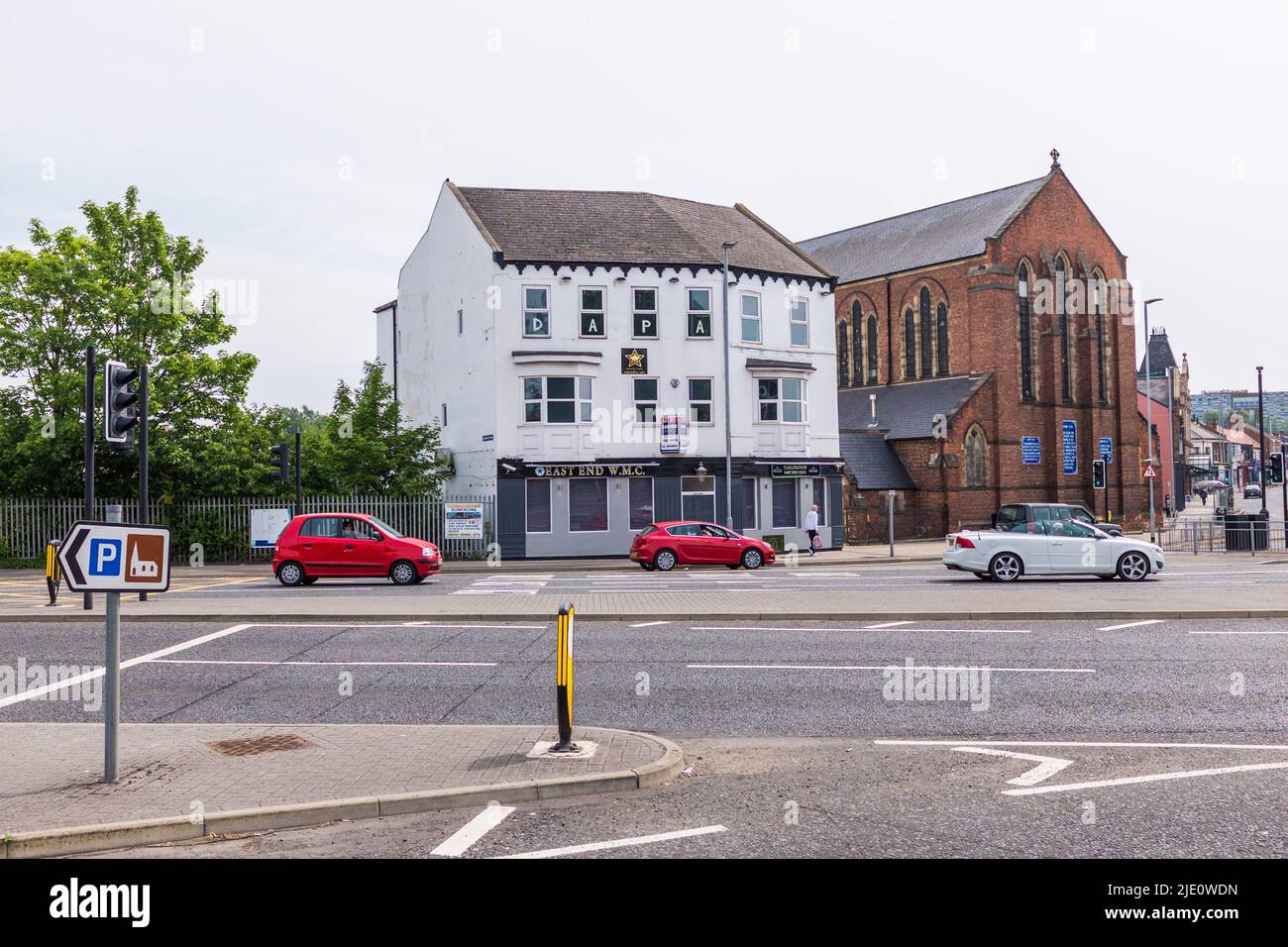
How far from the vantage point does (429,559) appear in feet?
84.0

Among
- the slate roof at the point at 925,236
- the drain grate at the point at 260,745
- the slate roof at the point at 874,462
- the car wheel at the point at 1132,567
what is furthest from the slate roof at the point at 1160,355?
the drain grate at the point at 260,745

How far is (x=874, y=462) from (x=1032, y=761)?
43.8 m

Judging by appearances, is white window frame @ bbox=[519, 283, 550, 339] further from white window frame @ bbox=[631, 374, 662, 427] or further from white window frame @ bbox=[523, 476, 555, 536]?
white window frame @ bbox=[523, 476, 555, 536]

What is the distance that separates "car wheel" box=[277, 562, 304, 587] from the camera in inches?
992

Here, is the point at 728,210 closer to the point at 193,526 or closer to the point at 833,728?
the point at 193,526

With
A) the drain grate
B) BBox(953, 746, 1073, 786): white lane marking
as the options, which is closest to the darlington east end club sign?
the drain grate

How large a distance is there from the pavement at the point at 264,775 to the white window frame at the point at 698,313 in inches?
1226

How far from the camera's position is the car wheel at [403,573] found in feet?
83.8

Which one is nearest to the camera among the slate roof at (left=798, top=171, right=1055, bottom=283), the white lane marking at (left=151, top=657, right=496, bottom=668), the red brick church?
the white lane marking at (left=151, top=657, right=496, bottom=668)

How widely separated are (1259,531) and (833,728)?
3117cm

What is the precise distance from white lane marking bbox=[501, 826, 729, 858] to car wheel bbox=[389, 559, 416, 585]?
20066mm

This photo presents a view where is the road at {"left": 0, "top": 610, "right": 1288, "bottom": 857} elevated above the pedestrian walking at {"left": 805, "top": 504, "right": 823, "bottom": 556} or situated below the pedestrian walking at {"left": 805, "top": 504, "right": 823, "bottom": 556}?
below

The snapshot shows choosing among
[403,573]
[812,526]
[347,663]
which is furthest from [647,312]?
[347,663]

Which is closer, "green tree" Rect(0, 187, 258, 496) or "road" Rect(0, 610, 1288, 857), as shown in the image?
"road" Rect(0, 610, 1288, 857)
